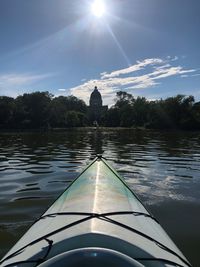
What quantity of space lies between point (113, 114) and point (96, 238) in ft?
448

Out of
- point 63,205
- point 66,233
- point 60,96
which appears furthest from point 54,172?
point 60,96

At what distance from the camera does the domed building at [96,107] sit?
562 feet

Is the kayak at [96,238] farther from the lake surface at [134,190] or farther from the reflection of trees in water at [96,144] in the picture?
the reflection of trees in water at [96,144]

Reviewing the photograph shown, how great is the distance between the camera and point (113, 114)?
140 meters

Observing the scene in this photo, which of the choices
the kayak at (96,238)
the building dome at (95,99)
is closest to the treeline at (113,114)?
the building dome at (95,99)

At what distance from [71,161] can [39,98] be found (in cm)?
10309

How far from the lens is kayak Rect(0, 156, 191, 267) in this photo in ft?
10.9

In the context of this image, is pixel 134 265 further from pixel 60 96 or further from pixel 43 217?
pixel 60 96

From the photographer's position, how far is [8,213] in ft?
30.8

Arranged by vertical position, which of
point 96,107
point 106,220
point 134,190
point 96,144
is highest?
point 96,107

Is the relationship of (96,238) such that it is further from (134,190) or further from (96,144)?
(96,144)

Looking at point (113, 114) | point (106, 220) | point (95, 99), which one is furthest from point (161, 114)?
point (106, 220)

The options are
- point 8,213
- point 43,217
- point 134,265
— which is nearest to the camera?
point 134,265

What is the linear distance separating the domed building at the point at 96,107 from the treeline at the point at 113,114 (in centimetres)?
3061
